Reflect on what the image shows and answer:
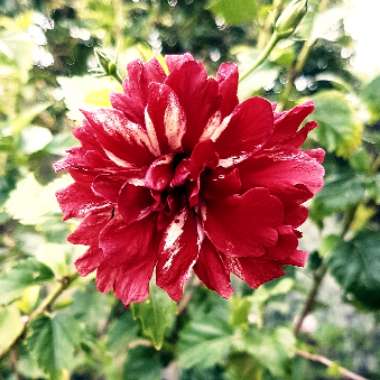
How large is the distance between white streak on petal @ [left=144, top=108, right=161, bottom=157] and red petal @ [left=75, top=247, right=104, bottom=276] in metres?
0.13

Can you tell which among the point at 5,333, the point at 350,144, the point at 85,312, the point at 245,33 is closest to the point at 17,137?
the point at 5,333

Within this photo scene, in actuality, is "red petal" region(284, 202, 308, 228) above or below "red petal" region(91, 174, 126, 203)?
below

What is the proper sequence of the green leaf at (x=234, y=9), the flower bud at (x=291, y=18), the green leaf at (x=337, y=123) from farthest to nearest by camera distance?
the green leaf at (x=337, y=123), the green leaf at (x=234, y=9), the flower bud at (x=291, y=18)

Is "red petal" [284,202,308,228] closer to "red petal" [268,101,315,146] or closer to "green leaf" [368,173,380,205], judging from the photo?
"red petal" [268,101,315,146]

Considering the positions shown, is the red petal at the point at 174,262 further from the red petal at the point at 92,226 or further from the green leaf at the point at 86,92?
the green leaf at the point at 86,92

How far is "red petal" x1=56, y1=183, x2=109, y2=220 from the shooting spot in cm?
52

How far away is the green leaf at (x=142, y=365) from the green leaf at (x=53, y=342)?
0.35 meters

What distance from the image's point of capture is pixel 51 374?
0.76 metres

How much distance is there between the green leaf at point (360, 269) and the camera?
0.90 metres

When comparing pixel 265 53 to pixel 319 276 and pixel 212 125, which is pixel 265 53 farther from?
pixel 319 276

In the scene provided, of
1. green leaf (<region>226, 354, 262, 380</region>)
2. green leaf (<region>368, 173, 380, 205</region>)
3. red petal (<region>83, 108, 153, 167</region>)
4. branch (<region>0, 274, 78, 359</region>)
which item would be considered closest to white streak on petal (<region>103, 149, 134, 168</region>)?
red petal (<region>83, 108, 153, 167</region>)

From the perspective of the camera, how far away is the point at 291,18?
619 millimetres

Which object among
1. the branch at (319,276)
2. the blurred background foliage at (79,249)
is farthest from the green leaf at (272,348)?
the branch at (319,276)

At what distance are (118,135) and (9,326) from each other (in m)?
0.48
